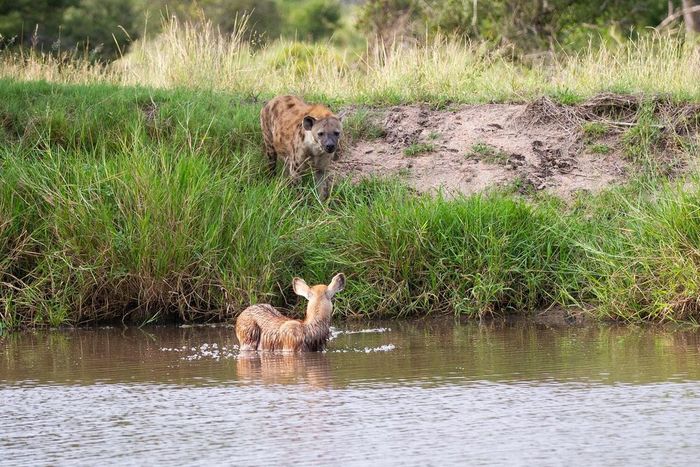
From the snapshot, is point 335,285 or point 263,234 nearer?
point 335,285

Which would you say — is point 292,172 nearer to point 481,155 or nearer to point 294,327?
point 481,155

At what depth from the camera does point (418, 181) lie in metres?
11.4

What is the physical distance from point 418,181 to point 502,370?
4.85m

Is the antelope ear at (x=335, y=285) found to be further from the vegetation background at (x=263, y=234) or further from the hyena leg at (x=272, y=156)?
the hyena leg at (x=272, y=156)

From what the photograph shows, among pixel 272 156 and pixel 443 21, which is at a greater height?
pixel 443 21

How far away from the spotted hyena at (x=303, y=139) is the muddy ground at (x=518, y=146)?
0.55 m

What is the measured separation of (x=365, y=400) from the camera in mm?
5902

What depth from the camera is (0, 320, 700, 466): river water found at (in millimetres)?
4930

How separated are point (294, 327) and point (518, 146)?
4.88 m

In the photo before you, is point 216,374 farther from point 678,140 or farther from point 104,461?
point 678,140

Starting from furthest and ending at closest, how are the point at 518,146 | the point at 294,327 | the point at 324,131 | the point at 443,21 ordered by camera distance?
the point at 443,21, the point at 518,146, the point at 324,131, the point at 294,327

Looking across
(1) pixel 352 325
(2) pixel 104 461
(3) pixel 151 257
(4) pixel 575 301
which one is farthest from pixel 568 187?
(2) pixel 104 461

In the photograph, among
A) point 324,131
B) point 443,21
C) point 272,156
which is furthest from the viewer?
point 443,21

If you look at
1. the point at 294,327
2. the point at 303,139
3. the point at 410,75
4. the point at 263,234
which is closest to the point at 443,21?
the point at 410,75
